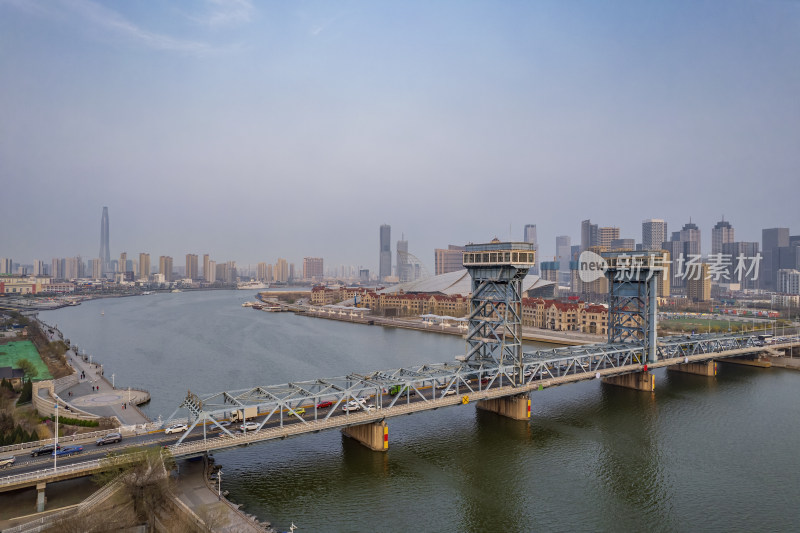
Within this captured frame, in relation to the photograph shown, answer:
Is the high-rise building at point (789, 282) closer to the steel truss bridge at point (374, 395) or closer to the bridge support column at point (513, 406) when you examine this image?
the steel truss bridge at point (374, 395)

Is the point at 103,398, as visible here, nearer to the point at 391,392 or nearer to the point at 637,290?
the point at 391,392

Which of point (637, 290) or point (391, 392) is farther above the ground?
point (637, 290)

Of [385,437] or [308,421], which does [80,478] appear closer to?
[308,421]

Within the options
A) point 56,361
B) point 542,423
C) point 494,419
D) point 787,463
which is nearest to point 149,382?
point 56,361

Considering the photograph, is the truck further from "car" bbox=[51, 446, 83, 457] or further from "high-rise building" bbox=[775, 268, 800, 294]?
"high-rise building" bbox=[775, 268, 800, 294]

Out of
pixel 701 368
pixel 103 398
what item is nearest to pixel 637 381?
pixel 701 368

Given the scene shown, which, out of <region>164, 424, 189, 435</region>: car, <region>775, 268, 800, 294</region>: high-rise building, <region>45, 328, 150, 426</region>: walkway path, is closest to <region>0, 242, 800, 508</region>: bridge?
<region>164, 424, 189, 435</region>: car

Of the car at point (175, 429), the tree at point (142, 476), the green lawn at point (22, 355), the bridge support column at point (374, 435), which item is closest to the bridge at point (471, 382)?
the bridge support column at point (374, 435)
